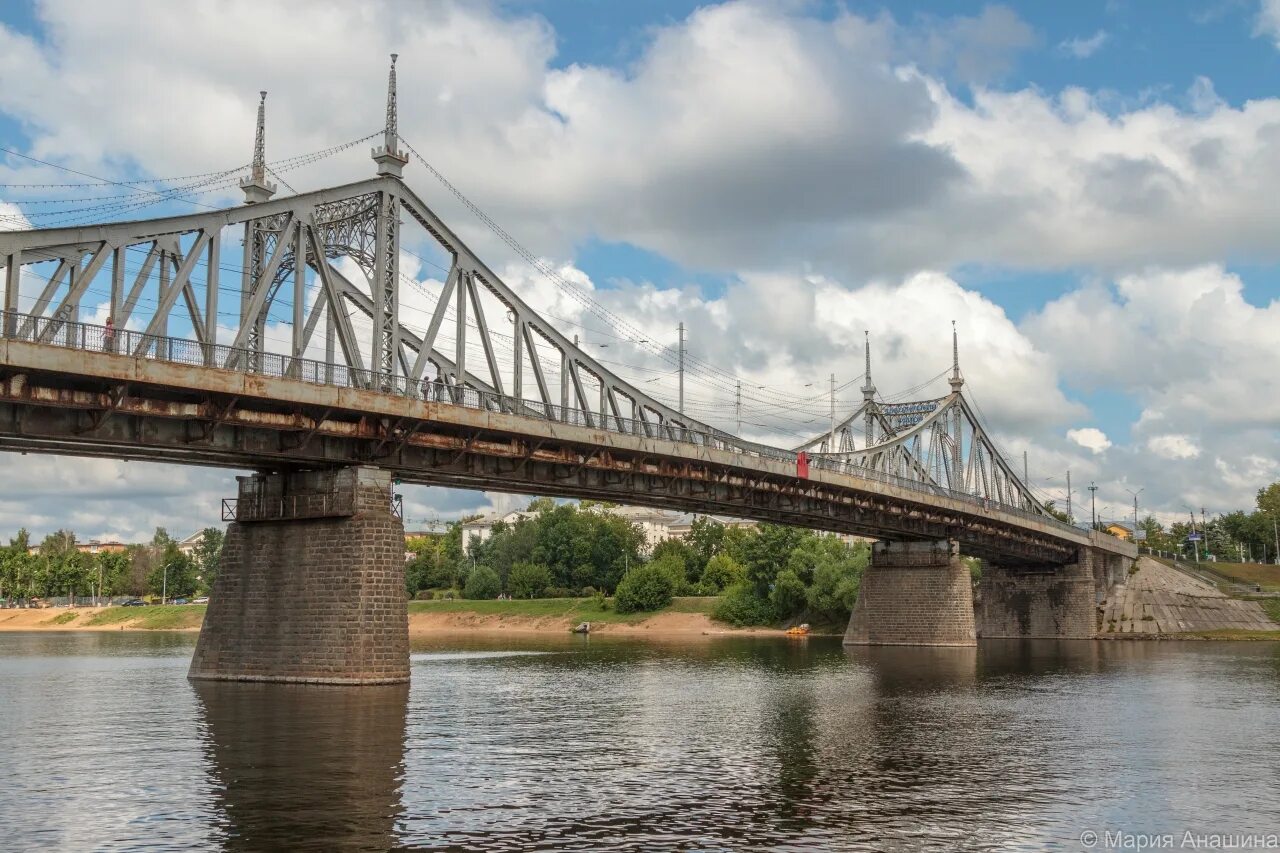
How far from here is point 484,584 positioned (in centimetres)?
16538

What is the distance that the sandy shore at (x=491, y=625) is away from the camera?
428ft

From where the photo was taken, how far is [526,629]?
471ft

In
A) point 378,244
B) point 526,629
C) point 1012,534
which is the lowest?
point 526,629

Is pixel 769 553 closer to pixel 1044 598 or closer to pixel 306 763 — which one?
pixel 1044 598

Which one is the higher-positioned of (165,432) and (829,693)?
(165,432)

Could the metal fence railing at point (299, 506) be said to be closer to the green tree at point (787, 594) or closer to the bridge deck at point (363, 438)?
the bridge deck at point (363, 438)

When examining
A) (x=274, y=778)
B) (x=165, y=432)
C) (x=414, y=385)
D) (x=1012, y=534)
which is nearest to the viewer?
(x=274, y=778)

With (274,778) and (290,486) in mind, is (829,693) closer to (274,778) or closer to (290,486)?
(290,486)

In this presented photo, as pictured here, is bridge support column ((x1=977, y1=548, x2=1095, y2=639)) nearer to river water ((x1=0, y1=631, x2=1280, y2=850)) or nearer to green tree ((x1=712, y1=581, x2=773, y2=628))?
green tree ((x1=712, y1=581, x2=773, y2=628))

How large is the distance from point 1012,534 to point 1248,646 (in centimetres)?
2056

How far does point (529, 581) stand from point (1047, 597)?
7177cm

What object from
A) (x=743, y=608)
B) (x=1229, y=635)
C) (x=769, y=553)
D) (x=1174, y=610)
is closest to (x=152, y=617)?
(x=743, y=608)

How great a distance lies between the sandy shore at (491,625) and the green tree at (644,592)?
2.75 meters

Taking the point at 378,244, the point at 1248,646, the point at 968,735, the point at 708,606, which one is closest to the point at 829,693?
the point at 968,735
